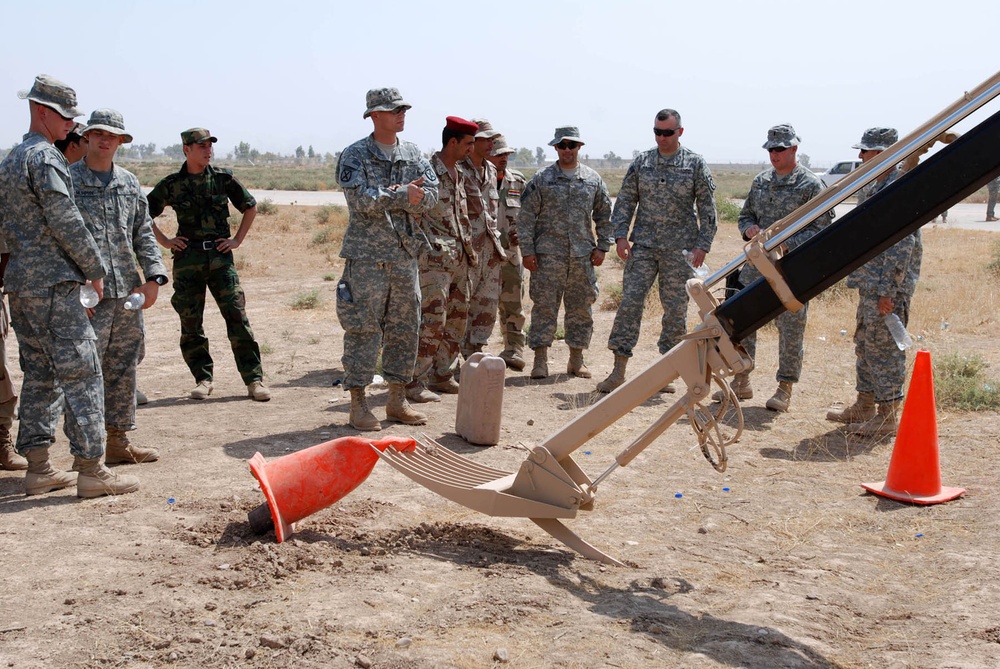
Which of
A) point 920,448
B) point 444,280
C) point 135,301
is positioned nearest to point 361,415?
point 444,280

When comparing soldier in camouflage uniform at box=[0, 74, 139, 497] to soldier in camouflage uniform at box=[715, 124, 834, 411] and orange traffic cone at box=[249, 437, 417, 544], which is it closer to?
orange traffic cone at box=[249, 437, 417, 544]

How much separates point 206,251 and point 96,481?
2988 millimetres

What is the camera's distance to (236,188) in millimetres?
8164

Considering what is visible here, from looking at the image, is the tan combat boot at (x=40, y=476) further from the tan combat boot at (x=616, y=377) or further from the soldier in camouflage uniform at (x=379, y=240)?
the tan combat boot at (x=616, y=377)

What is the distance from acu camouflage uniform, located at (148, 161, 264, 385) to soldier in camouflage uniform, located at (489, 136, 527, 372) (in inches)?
101

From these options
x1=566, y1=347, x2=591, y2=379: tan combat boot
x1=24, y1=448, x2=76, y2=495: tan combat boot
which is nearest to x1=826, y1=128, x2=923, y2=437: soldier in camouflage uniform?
x1=566, y1=347, x2=591, y2=379: tan combat boot

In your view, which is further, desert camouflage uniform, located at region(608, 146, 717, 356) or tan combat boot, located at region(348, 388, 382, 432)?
desert camouflage uniform, located at region(608, 146, 717, 356)

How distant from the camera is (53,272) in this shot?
5176mm

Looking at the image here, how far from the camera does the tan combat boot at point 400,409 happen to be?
723cm

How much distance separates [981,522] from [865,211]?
2.45m

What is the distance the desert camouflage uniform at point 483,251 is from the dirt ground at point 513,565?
1.42m

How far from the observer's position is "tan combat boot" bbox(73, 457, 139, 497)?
17.9ft

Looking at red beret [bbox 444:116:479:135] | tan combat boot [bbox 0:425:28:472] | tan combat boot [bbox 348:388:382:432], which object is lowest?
tan combat boot [bbox 0:425:28:472]

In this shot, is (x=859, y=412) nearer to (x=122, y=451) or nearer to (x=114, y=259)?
(x=122, y=451)
